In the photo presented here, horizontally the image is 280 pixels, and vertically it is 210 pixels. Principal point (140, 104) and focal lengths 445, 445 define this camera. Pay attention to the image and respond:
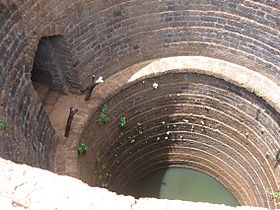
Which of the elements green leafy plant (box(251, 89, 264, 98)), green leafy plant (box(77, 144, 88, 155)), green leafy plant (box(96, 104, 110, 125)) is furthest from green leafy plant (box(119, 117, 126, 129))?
green leafy plant (box(251, 89, 264, 98))

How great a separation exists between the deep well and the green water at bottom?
35 centimetres

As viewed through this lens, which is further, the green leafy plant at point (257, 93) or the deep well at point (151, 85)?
the green leafy plant at point (257, 93)

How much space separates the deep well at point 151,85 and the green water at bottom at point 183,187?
35 cm

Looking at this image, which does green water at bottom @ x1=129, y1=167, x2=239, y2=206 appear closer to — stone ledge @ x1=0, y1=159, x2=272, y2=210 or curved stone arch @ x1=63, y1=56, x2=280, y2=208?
curved stone arch @ x1=63, y1=56, x2=280, y2=208

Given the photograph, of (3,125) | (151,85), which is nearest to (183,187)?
(151,85)

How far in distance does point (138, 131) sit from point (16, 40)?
370cm

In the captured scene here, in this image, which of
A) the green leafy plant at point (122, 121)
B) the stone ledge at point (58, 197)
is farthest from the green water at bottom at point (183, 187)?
the stone ledge at point (58, 197)

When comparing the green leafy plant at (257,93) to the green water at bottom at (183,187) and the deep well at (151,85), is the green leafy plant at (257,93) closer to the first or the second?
the deep well at (151,85)

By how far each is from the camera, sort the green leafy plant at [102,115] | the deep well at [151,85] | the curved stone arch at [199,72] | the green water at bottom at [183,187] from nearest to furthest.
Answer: the deep well at [151,85] < the green leafy plant at [102,115] < the curved stone arch at [199,72] < the green water at bottom at [183,187]

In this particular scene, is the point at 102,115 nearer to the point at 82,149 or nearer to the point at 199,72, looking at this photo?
the point at 82,149

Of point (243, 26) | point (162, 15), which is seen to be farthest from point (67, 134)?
point (243, 26)

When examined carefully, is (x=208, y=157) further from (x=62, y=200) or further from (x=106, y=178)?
(x=62, y=200)

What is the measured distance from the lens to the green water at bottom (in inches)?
391

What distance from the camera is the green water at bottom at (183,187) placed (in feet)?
32.6
